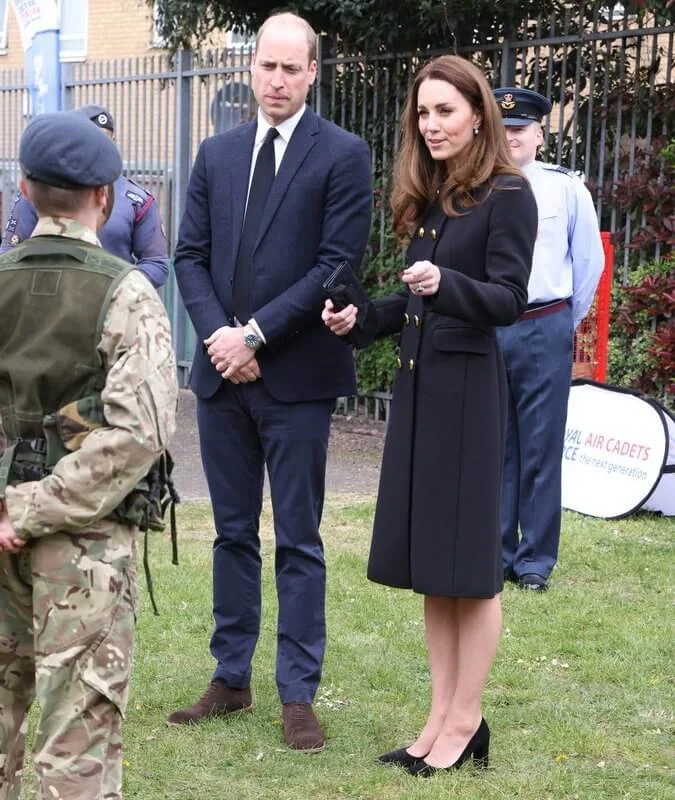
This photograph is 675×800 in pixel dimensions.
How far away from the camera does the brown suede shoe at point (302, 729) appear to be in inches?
177

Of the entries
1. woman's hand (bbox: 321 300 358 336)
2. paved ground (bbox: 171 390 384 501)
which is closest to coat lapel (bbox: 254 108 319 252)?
woman's hand (bbox: 321 300 358 336)

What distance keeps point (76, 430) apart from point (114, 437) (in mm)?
102

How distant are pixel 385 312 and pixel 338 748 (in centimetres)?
141

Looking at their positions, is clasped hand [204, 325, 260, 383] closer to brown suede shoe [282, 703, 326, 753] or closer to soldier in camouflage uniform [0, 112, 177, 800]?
brown suede shoe [282, 703, 326, 753]

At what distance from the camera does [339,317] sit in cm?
415

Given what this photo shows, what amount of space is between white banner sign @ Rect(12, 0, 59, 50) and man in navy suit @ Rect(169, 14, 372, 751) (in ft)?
14.5

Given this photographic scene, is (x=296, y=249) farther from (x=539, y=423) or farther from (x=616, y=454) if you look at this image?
(x=616, y=454)

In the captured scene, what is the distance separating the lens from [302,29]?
15.0ft

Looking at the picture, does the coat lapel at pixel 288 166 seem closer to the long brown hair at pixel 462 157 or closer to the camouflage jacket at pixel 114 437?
the long brown hair at pixel 462 157

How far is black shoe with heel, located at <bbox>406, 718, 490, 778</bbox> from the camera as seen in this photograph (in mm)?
4258

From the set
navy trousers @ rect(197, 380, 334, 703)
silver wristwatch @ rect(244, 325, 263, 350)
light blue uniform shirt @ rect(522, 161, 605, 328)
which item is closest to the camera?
silver wristwatch @ rect(244, 325, 263, 350)

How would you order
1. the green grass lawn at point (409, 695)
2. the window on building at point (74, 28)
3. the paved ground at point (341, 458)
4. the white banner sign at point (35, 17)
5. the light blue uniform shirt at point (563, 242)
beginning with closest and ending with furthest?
the green grass lawn at point (409, 695) → the light blue uniform shirt at point (563, 242) → the white banner sign at point (35, 17) → the paved ground at point (341, 458) → the window on building at point (74, 28)

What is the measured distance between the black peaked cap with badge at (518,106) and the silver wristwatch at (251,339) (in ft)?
7.54

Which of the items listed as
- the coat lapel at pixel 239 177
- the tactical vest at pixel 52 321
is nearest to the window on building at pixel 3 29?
the coat lapel at pixel 239 177
